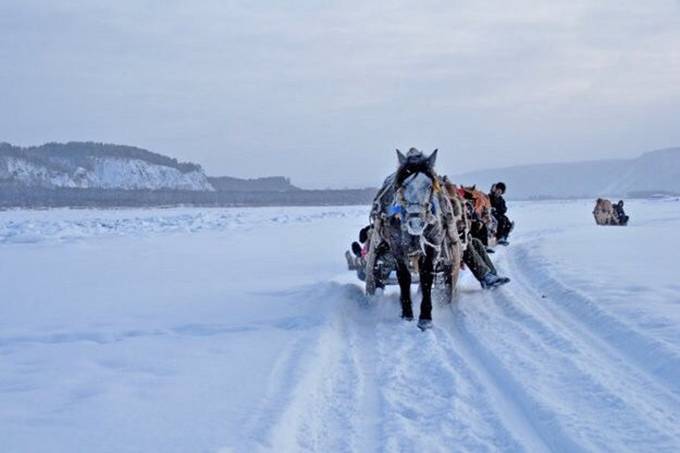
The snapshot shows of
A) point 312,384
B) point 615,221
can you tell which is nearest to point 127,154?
Answer: point 615,221

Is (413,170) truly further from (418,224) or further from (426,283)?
(426,283)

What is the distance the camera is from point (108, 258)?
17578mm

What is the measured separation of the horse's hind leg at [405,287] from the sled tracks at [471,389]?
0.51 feet

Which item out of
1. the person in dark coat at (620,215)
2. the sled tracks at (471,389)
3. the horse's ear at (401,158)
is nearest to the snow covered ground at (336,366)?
the sled tracks at (471,389)

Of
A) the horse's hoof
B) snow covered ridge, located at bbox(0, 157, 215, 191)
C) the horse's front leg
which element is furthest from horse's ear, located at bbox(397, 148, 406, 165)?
snow covered ridge, located at bbox(0, 157, 215, 191)

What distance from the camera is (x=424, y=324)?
7730 mm

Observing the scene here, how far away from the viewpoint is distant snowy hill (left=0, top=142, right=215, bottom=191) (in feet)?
424

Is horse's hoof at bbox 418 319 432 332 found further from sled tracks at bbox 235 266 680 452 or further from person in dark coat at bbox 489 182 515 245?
person in dark coat at bbox 489 182 515 245

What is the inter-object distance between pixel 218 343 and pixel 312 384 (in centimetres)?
182

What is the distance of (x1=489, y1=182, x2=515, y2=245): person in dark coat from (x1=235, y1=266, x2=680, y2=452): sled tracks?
9.37 metres

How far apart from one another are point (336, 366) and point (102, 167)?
149 meters

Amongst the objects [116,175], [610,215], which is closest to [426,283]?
[610,215]

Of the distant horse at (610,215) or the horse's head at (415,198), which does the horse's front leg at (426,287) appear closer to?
the horse's head at (415,198)

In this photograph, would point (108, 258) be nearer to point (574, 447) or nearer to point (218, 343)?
point (218, 343)
